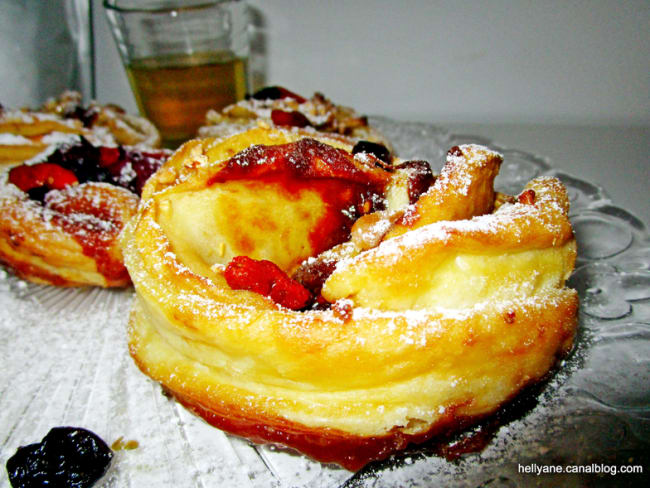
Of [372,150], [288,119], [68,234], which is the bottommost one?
[68,234]

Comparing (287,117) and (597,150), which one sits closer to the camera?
(287,117)

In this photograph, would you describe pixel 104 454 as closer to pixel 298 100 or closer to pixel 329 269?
pixel 329 269

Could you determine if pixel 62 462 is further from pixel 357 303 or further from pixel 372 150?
pixel 372 150

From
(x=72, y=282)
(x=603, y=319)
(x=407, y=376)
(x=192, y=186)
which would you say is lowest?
(x=72, y=282)

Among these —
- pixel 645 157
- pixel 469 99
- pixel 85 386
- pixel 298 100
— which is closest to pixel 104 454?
pixel 85 386

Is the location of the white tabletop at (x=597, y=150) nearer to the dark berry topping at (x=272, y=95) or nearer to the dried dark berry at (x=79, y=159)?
the dark berry topping at (x=272, y=95)

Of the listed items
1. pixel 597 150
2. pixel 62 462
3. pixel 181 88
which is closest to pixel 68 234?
pixel 62 462
